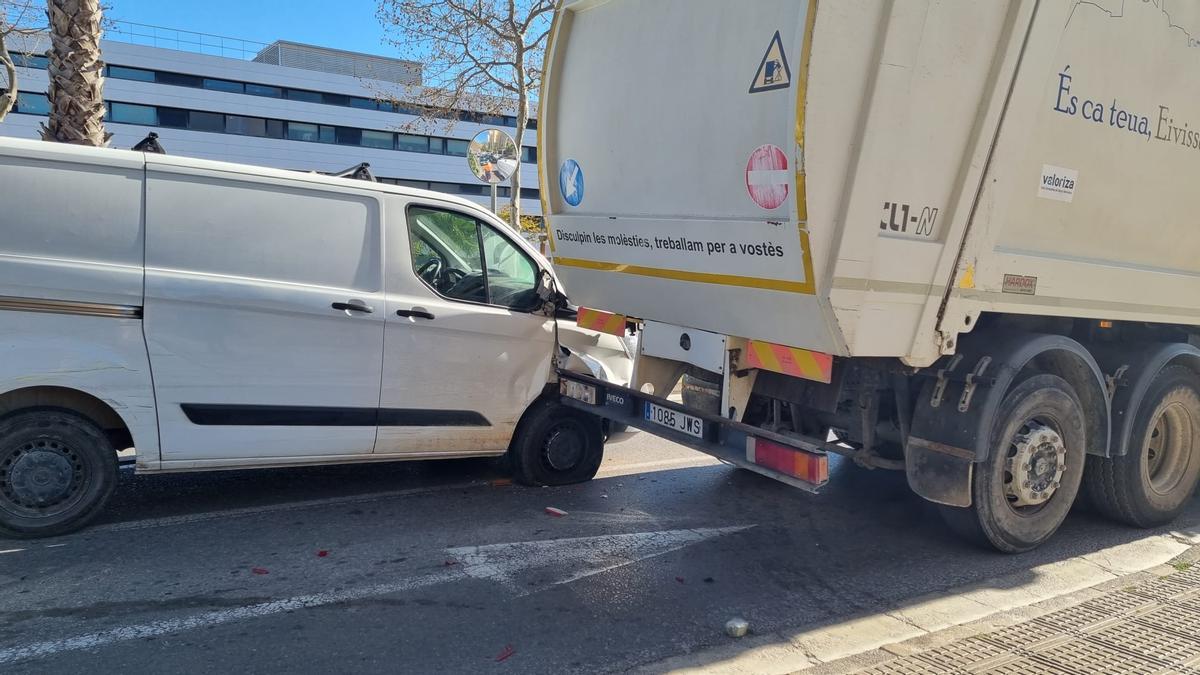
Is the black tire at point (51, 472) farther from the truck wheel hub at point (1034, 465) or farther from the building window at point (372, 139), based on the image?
the building window at point (372, 139)

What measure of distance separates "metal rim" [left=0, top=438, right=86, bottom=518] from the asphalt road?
20cm

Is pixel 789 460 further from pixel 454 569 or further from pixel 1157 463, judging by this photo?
pixel 1157 463

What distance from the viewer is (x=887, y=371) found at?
453 cm

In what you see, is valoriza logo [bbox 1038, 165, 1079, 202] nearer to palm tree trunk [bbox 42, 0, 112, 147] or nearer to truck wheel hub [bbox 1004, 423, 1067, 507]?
truck wheel hub [bbox 1004, 423, 1067, 507]

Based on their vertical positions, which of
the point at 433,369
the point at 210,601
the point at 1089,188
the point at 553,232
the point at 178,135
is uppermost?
the point at 178,135

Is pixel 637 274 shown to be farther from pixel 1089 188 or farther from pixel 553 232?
pixel 1089 188

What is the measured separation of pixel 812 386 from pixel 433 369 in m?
2.34

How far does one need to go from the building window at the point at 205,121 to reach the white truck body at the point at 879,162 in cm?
5126

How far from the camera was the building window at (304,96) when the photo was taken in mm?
53438

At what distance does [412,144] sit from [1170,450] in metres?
54.6

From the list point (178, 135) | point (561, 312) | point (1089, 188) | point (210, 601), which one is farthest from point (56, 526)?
point (178, 135)

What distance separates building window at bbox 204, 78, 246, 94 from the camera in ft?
166

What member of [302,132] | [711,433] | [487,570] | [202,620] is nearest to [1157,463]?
[711,433]

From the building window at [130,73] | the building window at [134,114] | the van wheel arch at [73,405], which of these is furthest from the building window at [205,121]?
the van wheel arch at [73,405]
